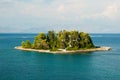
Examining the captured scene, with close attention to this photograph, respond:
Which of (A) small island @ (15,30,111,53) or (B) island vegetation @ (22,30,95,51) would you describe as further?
(B) island vegetation @ (22,30,95,51)

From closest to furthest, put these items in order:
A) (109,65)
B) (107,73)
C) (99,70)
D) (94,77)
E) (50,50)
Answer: (94,77) → (107,73) → (99,70) → (109,65) → (50,50)

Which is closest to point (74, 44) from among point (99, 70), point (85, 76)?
point (99, 70)

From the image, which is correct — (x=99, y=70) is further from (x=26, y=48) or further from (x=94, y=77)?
(x=26, y=48)

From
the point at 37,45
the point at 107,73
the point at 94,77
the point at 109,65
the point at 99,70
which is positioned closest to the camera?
the point at 94,77

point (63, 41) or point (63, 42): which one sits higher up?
point (63, 41)

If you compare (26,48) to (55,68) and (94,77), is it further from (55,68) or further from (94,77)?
(94,77)

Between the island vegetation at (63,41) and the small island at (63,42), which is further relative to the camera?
the island vegetation at (63,41)

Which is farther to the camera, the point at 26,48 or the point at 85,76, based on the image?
the point at 26,48

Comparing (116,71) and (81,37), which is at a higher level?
(81,37)
